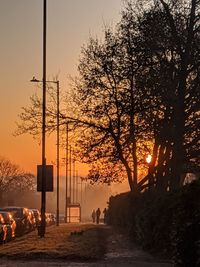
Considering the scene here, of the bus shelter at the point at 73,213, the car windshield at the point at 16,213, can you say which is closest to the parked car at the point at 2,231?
the car windshield at the point at 16,213

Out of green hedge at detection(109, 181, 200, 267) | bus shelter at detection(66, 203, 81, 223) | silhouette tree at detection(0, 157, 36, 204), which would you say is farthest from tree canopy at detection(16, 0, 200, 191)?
silhouette tree at detection(0, 157, 36, 204)

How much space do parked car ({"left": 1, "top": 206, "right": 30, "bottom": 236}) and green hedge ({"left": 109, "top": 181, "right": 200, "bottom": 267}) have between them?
608 cm

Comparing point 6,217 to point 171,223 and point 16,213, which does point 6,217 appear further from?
point 171,223

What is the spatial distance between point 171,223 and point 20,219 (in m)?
22.9

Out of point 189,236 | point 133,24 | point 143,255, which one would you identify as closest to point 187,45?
point 133,24

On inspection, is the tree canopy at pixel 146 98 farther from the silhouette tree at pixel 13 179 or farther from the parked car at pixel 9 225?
the silhouette tree at pixel 13 179

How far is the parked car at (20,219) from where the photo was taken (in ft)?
125

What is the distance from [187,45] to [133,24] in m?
4.96

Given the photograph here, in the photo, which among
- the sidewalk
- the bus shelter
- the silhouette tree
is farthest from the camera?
the silhouette tree

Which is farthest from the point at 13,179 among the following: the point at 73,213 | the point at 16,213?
the point at 16,213

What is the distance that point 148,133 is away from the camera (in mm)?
33219

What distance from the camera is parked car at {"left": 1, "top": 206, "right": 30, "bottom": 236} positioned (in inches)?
1503

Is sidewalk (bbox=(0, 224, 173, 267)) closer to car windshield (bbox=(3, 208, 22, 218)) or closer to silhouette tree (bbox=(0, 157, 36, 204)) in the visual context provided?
car windshield (bbox=(3, 208, 22, 218))

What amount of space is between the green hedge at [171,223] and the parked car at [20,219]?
6085 millimetres
